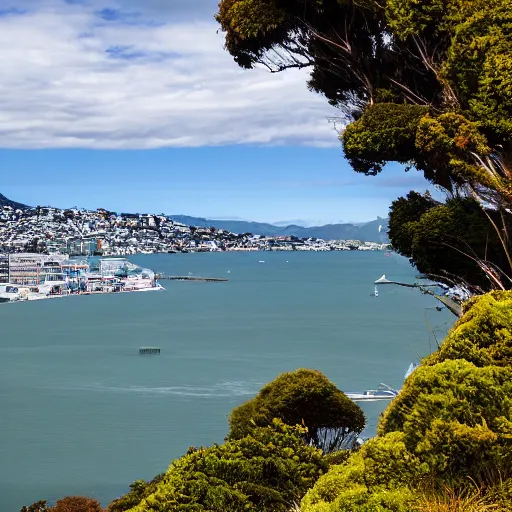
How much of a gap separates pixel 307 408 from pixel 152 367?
49.4 metres

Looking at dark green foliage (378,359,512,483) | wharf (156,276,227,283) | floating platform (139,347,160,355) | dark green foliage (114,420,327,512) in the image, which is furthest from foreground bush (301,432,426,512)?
wharf (156,276,227,283)

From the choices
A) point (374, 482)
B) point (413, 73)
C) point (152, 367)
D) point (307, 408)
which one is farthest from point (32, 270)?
point (374, 482)

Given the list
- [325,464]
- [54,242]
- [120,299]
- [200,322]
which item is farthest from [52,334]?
[54,242]

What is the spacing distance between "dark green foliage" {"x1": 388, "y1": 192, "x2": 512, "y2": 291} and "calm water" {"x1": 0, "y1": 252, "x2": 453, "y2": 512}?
3.27ft

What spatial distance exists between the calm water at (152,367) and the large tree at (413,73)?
2480 mm

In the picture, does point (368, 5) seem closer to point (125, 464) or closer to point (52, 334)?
point (125, 464)

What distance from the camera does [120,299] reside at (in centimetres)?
12862

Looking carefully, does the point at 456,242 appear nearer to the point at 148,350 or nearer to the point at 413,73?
the point at 413,73

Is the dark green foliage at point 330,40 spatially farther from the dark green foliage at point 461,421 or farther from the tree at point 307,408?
the dark green foliage at point 461,421

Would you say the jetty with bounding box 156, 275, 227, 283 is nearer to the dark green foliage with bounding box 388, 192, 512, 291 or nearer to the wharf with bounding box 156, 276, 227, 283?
the wharf with bounding box 156, 276, 227, 283

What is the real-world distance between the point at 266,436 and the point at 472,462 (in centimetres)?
241

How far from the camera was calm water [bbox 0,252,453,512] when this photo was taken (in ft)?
119

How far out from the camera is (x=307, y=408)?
40.5 feet

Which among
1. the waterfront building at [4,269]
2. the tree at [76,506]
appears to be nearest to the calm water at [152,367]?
the tree at [76,506]
